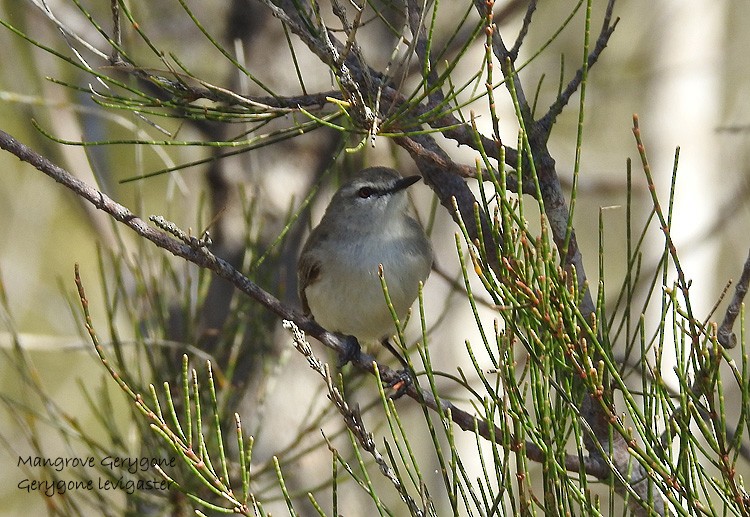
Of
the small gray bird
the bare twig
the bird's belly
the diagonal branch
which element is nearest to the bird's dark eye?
the small gray bird

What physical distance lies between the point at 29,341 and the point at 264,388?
149cm

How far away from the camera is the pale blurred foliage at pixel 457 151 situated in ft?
12.8

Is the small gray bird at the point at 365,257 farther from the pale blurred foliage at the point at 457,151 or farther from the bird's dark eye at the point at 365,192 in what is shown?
the pale blurred foliage at the point at 457,151

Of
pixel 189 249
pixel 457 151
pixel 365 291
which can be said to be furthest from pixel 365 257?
pixel 457 151

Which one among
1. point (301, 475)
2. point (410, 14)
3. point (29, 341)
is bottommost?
point (29, 341)

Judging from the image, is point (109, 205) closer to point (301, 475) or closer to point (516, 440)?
point (516, 440)

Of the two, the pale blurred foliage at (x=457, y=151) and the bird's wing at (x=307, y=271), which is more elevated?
the pale blurred foliage at (x=457, y=151)

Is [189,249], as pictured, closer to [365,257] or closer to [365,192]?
[365,257]

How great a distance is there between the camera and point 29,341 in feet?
13.6

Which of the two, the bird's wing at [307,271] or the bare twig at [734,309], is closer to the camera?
the bare twig at [734,309]

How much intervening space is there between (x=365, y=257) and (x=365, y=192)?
268 millimetres

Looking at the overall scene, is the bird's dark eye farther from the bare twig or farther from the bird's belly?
the bare twig

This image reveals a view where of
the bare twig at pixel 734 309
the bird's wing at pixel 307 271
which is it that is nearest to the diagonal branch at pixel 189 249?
the bare twig at pixel 734 309

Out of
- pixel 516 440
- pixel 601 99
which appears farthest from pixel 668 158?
pixel 516 440
